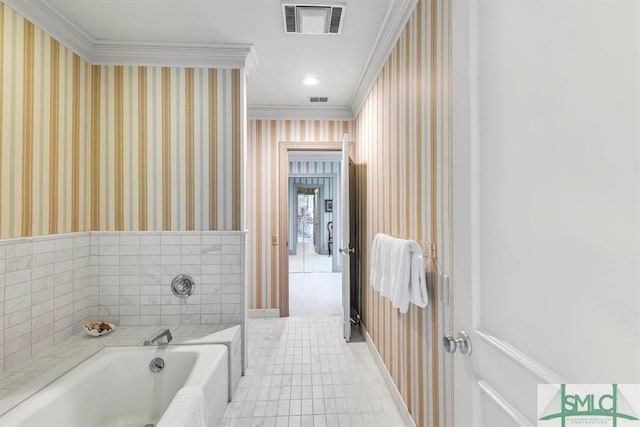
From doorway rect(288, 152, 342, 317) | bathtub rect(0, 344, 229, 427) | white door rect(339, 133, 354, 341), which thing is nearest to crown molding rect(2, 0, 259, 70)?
white door rect(339, 133, 354, 341)

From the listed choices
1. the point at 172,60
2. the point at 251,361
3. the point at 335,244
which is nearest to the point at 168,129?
the point at 172,60

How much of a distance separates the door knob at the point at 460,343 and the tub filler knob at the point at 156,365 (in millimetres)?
1701

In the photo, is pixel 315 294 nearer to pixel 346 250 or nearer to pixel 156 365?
pixel 346 250

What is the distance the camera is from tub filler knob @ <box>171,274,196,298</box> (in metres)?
2.36

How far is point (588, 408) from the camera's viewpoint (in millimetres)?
547

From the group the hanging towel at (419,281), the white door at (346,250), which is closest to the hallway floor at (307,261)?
the white door at (346,250)

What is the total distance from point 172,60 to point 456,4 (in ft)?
7.01

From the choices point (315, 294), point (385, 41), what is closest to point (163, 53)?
point (385, 41)

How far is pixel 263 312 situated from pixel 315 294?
130cm

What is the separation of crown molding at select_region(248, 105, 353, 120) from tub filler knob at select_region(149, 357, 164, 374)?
8.87 feet

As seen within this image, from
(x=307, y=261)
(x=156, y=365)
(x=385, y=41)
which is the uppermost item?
(x=385, y=41)

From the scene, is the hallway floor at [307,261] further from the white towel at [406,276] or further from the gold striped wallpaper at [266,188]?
the white towel at [406,276]

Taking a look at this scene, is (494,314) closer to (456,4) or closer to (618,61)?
(618,61)

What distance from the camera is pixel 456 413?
961mm
